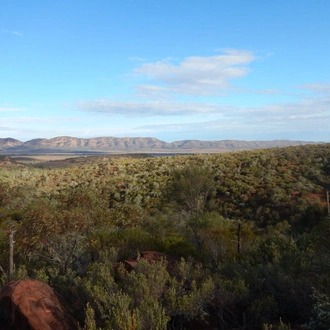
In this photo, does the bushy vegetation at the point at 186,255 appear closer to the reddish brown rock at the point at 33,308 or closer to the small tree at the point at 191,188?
the small tree at the point at 191,188

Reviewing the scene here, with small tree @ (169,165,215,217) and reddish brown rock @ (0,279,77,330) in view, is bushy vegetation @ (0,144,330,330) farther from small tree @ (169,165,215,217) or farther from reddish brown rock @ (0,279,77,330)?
reddish brown rock @ (0,279,77,330)

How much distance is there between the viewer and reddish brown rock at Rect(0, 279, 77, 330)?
30.0ft

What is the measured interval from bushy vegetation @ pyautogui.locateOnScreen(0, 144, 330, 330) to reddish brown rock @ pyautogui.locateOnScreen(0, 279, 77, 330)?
678 millimetres

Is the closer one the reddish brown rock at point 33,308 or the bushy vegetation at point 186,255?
the reddish brown rock at point 33,308

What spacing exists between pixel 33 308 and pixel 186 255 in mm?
9351

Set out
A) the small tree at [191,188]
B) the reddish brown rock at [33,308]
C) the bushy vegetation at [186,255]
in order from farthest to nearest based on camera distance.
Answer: the small tree at [191,188] < the bushy vegetation at [186,255] < the reddish brown rock at [33,308]

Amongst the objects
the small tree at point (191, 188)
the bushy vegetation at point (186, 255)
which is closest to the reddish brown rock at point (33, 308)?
the bushy vegetation at point (186, 255)

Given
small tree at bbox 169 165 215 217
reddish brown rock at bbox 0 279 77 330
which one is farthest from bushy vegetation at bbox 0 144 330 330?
reddish brown rock at bbox 0 279 77 330

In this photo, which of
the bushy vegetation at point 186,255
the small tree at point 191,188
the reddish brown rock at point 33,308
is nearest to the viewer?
the reddish brown rock at point 33,308

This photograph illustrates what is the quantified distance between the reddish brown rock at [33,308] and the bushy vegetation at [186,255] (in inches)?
26.7

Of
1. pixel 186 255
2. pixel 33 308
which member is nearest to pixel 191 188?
pixel 186 255

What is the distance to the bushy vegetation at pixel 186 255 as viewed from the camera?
31.6 feet

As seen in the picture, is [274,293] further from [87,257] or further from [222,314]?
[87,257]

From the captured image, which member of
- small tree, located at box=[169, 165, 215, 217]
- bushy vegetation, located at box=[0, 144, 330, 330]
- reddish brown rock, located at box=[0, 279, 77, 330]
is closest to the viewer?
reddish brown rock, located at box=[0, 279, 77, 330]
